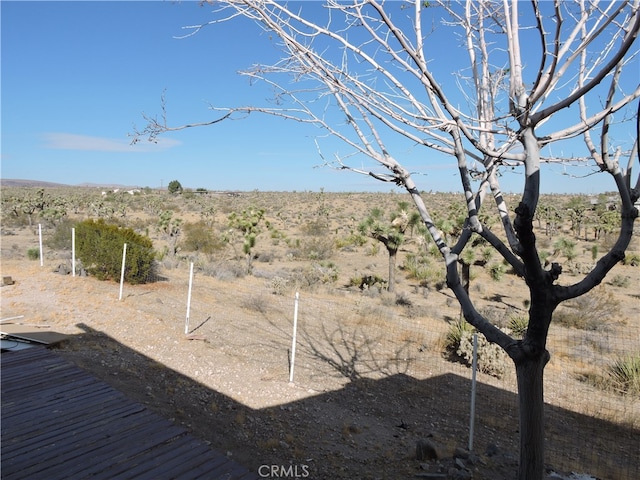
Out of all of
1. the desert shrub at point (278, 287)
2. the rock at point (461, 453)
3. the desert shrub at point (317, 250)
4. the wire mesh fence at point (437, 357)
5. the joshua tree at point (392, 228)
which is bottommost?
the wire mesh fence at point (437, 357)

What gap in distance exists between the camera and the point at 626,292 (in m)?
19.4

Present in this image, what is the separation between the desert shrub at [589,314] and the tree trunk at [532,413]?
12.1m

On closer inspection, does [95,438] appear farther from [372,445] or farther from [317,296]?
[317,296]

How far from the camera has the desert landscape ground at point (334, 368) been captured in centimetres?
567

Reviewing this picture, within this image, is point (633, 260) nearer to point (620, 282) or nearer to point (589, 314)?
point (620, 282)

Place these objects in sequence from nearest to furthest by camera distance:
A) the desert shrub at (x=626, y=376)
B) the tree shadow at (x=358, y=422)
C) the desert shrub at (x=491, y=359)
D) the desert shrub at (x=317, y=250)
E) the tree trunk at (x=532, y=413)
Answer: the tree trunk at (x=532, y=413) < the tree shadow at (x=358, y=422) < the desert shrub at (x=626, y=376) < the desert shrub at (x=491, y=359) < the desert shrub at (x=317, y=250)

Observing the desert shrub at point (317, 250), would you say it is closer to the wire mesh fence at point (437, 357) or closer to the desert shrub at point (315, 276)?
the desert shrub at point (315, 276)

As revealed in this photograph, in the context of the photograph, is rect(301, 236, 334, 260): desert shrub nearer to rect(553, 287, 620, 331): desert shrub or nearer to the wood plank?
rect(553, 287, 620, 331): desert shrub

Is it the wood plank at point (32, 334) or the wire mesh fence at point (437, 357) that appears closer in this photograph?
the wire mesh fence at point (437, 357)

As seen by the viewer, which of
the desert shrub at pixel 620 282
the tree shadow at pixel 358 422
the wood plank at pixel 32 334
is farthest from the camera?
the desert shrub at pixel 620 282

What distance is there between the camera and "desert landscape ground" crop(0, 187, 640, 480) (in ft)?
18.6

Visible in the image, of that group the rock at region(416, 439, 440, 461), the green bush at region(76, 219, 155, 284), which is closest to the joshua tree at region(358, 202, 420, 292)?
the green bush at region(76, 219, 155, 284)

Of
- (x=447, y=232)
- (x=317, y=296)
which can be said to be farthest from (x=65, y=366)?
(x=447, y=232)

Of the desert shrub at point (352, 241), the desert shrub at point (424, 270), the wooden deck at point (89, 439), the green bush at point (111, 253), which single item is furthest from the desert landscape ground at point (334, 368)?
the desert shrub at point (352, 241)
